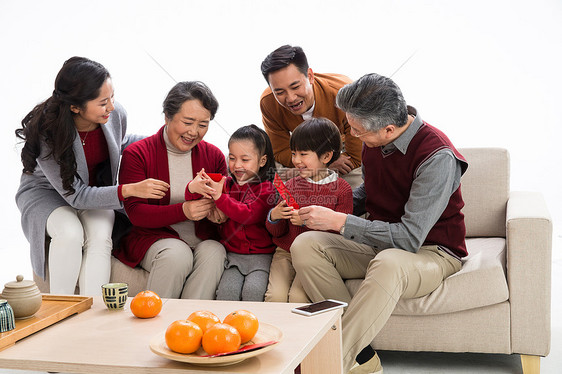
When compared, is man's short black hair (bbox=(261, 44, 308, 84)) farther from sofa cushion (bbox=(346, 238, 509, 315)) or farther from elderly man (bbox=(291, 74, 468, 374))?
sofa cushion (bbox=(346, 238, 509, 315))

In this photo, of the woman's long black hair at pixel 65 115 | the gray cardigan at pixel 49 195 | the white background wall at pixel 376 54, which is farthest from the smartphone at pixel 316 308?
the white background wall at pixel 376 54

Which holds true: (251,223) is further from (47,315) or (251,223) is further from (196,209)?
(47,315)

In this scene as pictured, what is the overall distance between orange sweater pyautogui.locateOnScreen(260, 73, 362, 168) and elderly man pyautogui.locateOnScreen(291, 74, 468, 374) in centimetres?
43

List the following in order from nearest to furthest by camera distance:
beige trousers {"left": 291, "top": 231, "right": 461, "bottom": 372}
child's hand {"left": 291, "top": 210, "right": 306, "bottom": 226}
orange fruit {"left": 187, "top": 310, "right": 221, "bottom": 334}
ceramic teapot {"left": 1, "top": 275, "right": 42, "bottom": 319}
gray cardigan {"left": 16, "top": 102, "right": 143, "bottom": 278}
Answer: orange fruit {"left": 187, "top": 310, "right": 221, "bottom": 334}, ceramic teapot {"left": 1, "top": 275, "right": 42, "bottom": 319}, beige trousers {"left": 291, "top": 231, "right": 461, "bottom": 372}, child's hand {"left": 291, "top": 210, "right": 306, "bottom": 226}, gray cardigan {"left": 16, "top": 102, "right": 143, "bottom": 278}

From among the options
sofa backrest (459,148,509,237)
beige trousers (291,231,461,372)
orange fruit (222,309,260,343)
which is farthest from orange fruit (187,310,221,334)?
sofa backrest (459,148,509,237)

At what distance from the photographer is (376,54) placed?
3.50 meters

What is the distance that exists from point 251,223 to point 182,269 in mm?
326

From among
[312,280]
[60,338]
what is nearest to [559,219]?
[312,280]

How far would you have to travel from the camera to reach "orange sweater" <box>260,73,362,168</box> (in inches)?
103

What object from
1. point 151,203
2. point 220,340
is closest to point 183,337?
point 220,340

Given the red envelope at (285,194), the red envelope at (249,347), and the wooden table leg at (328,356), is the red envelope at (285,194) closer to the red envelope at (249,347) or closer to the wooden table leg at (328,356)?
the wooden table leg at (328,356)

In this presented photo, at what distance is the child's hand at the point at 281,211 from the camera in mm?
2139

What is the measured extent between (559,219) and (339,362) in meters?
3.26

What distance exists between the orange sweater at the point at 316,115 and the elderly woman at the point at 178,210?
32 centimetres
